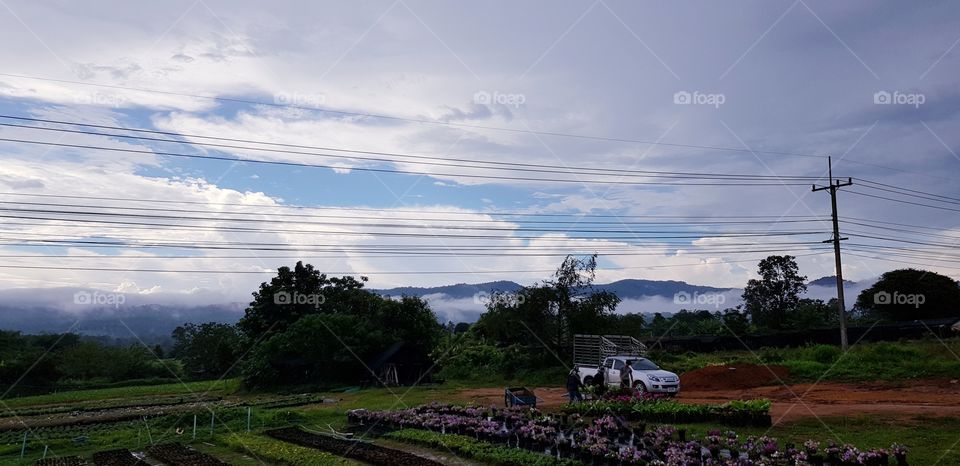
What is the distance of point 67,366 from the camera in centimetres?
6238

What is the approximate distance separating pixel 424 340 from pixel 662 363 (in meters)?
16.7

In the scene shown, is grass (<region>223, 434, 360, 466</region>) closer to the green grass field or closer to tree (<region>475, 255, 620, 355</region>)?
the green grass field

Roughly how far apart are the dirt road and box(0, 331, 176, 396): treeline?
4019 cm

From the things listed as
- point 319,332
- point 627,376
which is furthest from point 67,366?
point 627,376

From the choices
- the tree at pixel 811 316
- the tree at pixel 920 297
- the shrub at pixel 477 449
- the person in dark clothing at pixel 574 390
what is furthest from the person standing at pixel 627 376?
the tree at pixel 920 297

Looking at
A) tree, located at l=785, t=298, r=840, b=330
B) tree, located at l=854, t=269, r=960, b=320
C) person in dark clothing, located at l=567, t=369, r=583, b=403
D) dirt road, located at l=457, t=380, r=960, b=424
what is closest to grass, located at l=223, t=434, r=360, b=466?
person in dark clothing, located at l=567, t=369, r=583, b=403

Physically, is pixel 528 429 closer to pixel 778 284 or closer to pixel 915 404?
pixel 915 404

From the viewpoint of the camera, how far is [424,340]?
4438 cm

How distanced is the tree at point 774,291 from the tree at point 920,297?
7.44m

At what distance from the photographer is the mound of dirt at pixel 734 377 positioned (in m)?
27.6

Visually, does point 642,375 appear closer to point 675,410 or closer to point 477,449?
point 675,410

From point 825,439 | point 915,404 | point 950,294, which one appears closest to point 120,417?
point 825,439

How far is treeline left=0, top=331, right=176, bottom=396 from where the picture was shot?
164 feet

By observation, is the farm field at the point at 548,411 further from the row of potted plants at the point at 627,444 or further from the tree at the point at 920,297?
the tree at the point at 920,297
